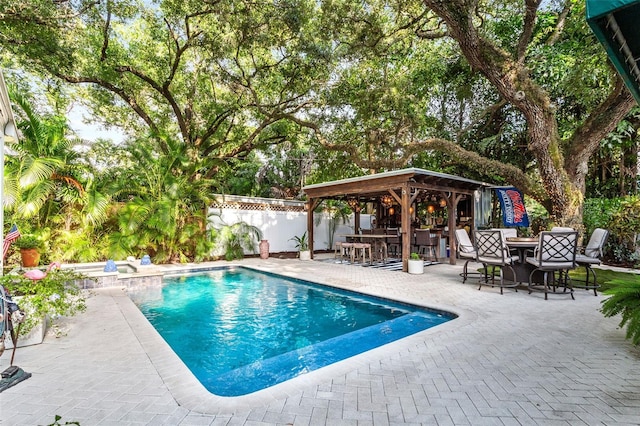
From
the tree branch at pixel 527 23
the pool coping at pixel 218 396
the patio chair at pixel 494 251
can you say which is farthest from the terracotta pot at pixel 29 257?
the tree branch at pixel 527 23

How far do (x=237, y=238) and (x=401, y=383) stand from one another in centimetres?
1060

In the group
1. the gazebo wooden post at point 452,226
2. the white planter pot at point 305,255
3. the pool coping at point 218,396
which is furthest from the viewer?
the white planter pot at point 305,255

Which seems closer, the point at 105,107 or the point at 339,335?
the point at 339,335

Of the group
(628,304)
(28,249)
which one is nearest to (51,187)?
(28,249)

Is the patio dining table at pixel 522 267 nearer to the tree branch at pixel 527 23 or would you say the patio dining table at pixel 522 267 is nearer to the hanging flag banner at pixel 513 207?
the tree branch at pixel 527 23

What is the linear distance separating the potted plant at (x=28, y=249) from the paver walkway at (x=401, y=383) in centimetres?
469

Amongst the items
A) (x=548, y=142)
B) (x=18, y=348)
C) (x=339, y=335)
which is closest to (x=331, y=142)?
(x=548, y=142)

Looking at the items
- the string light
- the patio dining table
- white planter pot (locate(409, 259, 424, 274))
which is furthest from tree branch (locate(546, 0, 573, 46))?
white planter pot (locate(409, 259, 424, 274))

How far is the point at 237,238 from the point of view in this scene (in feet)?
41.4

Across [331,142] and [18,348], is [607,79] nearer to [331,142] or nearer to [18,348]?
[331,142]

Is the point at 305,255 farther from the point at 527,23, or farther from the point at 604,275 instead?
the point at 527,23

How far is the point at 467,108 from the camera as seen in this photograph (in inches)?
581

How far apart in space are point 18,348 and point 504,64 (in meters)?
10.3

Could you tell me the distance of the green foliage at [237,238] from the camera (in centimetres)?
1190
